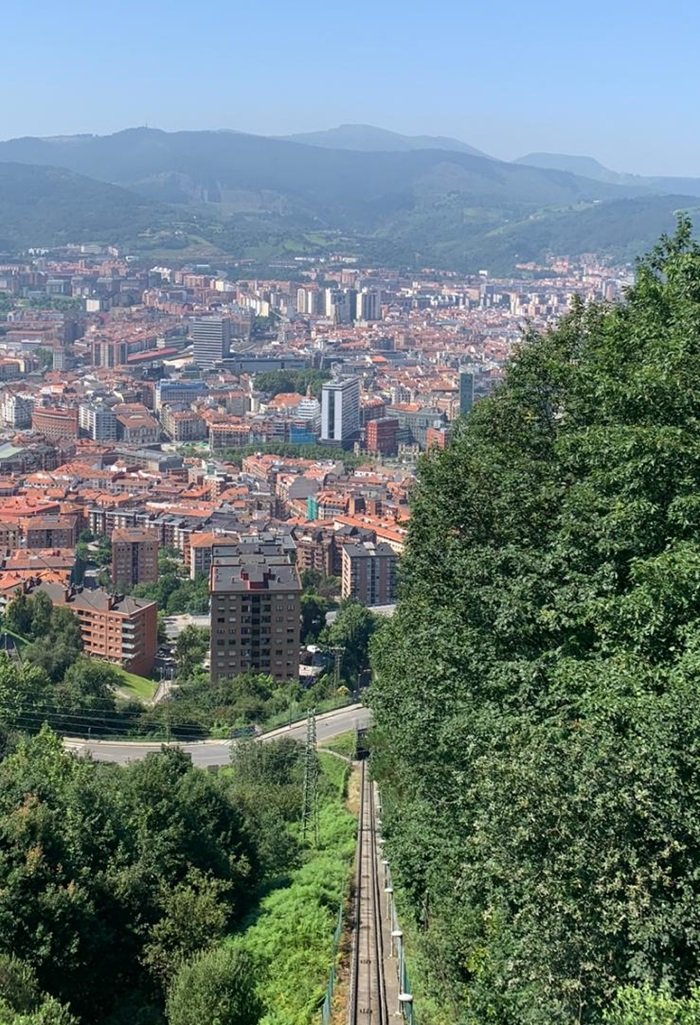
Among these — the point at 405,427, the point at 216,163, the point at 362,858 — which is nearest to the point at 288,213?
the point at 216,163

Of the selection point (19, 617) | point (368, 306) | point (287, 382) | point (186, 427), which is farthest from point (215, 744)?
point (368, 306)

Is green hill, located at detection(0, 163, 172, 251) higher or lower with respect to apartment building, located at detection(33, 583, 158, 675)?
higher

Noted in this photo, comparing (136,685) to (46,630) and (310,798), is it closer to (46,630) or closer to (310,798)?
(46,630)

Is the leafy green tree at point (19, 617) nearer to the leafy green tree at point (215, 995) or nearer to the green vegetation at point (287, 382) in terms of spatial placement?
the leafy green tree at point (215, 995)

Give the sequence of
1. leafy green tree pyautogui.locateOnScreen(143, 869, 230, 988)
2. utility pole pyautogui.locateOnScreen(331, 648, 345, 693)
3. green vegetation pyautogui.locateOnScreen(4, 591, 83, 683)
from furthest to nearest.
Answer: utility pole pyautogui.locateOnScreen(331, 648, 345, 693) < green vegetation pyautogui.locateOnScreen(4, 591, 83, 683) < leafy green tree pyautogui.locateOnScreen(143, 869, 230, 988)

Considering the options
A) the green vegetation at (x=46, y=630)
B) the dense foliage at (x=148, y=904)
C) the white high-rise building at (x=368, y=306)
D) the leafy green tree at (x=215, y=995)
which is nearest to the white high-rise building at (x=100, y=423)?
the green vegetation at (x=46, y=630)

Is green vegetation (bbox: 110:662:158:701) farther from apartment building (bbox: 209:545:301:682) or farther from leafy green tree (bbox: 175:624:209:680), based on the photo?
apartment building (bbox: 209:545:301:682)

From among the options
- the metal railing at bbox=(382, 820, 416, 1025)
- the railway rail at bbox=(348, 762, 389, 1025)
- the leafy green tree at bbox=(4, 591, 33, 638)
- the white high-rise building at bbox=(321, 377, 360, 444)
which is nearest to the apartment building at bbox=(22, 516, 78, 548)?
the leafy green tree at bbox=(4, 591, 33, 638)
